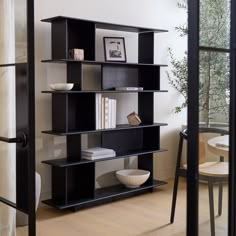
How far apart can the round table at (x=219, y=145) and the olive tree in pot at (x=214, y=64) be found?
86 mm

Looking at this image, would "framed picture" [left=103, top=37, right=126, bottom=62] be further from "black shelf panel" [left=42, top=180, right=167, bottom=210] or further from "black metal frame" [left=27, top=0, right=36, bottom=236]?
"black metal frame" [left=27, top=0, right=36, bottom=236]

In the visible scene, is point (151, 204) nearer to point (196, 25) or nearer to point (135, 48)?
point (135, 48)

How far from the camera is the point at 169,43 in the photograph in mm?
5266

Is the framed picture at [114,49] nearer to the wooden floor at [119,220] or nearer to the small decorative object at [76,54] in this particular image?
the small decorative object at [76,54]

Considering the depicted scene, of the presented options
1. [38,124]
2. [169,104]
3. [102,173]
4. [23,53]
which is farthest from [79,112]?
[23,53]

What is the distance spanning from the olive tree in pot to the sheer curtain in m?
1.07

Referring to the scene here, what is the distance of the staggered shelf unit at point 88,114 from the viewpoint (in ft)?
13.0

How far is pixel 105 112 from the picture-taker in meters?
4.25

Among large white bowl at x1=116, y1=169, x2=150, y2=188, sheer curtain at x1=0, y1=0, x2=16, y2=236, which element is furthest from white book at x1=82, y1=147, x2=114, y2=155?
sheer curtain at x1=0, y1=0, x2=16, y2=236

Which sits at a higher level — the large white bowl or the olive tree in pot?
the olive tree in pot

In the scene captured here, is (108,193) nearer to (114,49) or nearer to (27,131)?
(114,49)

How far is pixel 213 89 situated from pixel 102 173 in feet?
9.80

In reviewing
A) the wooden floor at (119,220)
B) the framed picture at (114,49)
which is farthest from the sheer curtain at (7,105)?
the framed picture at (114,49)

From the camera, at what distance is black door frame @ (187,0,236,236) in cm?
166
